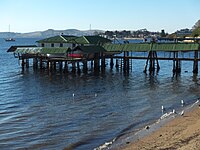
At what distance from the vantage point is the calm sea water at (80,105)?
22.0 m

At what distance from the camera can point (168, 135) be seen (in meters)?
20.1

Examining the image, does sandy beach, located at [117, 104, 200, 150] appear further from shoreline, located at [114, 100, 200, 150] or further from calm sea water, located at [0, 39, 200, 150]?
calm sea water, located at [0, 39, 200, 150]

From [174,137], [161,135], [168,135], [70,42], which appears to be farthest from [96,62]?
[174,137]

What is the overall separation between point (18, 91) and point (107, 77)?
609 inches

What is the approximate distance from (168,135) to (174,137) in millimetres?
874

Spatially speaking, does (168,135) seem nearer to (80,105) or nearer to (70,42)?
(80,105)

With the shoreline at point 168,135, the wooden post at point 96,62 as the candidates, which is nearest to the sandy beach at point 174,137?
the shoreline at point 168,135

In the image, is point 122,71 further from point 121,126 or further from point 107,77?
point 121,126

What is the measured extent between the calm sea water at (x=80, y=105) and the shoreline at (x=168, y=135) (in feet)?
4.42

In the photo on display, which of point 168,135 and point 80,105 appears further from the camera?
point 80,105

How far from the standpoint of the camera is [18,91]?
40.7 meters

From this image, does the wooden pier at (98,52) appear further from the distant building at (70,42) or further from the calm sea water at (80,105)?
the calm sea water at (80,105)

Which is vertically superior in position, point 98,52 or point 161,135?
point 98,52

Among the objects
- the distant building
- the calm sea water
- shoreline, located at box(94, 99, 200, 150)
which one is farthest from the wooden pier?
shoreline, located at box(94, 99, 200, 150)
